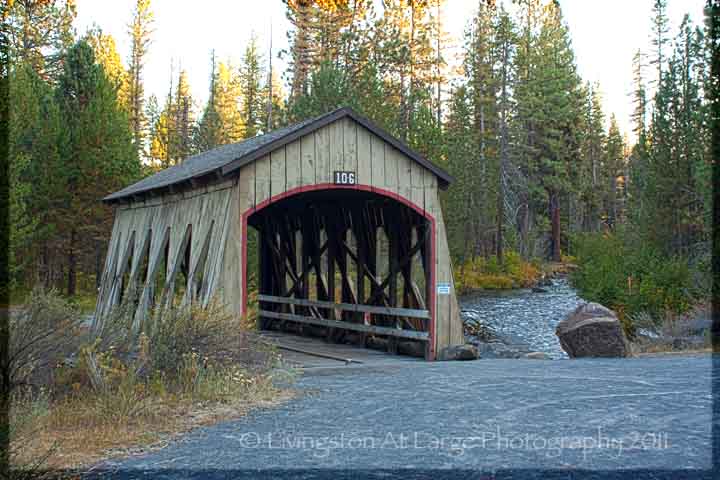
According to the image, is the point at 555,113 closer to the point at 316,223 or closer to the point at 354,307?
the point at 316,223

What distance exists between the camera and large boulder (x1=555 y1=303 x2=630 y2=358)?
14320mm

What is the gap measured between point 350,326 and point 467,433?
10249 millimetres

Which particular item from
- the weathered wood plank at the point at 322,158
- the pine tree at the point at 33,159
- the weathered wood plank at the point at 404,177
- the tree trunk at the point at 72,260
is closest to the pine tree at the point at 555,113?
the tree trunk at the point at 72,260

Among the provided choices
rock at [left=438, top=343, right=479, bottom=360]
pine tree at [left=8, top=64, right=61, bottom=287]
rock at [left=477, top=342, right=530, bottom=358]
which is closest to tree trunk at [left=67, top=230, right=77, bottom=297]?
pine tree at [left=8, top=64, right=61, bottom=287]

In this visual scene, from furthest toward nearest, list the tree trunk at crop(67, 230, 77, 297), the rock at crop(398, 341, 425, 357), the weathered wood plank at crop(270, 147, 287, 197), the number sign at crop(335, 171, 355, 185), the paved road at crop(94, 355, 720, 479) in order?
the tree trunk at crop(67, 230, 77, 297) → the rock at crop(398, 341, 425, 357) → the number sign at crop(335, 171, 355, 185) → the weathered wood plank at crop(270, 147, 287, 197) → the paved road at crop(94, 355, 720, 479)

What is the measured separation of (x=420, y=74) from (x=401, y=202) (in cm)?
4240

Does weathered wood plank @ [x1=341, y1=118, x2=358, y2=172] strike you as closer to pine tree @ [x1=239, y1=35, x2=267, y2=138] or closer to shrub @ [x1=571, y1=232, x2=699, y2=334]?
shrub @ [x1=571, y1=232, x2=699, y2=334]

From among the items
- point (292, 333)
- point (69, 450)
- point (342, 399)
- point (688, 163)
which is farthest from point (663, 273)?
point (69, 450)

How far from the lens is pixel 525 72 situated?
55500 mm

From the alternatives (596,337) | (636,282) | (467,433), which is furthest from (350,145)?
(636,282)

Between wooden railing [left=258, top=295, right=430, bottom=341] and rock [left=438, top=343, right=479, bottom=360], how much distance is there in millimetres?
446

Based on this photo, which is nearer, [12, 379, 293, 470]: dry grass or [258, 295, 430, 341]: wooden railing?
[12, 379, 293, 470]: dry grass

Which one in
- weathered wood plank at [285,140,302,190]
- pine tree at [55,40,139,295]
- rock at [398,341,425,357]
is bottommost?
rock at [398,341,425,357]

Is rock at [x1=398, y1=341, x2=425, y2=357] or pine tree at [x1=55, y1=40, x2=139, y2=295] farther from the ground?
pine tree at [x1=55, y1=40, x2=139, y2=295]
